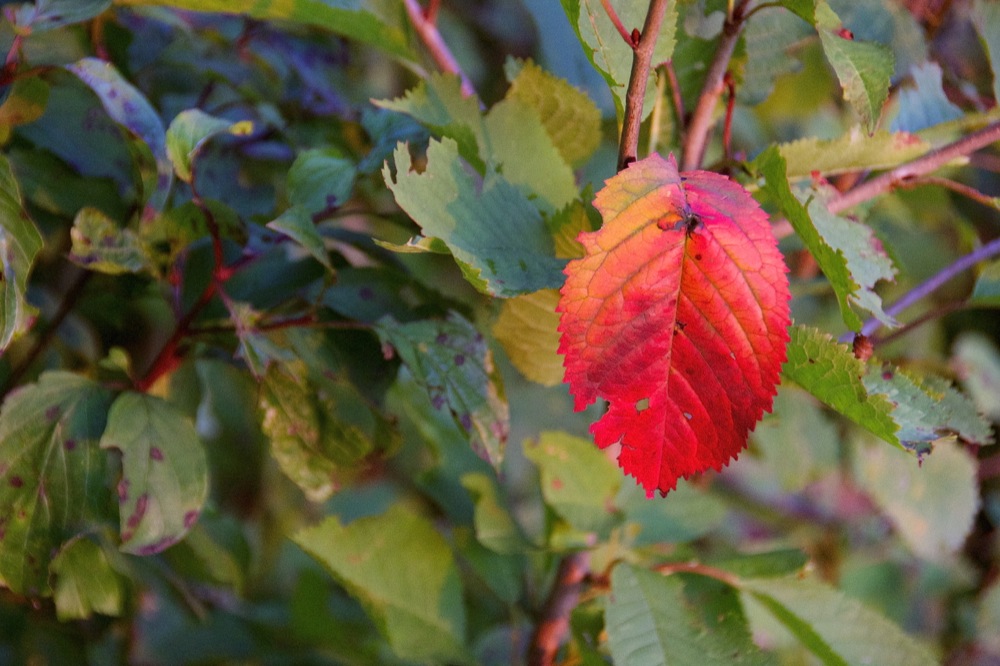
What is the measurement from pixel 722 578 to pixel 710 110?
34 centimetres

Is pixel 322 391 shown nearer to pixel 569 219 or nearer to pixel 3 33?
pixel 569 219

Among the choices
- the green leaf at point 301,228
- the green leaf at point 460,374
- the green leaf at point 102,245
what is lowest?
the green leaf at point 460,374

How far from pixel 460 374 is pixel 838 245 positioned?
0.25m

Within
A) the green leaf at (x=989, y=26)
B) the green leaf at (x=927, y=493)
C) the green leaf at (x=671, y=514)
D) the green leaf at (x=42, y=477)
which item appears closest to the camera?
the green leaf at (x=42, y=477)

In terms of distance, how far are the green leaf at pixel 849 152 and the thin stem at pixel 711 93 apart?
0.06 meters

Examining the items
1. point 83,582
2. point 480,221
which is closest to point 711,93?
point 480,221

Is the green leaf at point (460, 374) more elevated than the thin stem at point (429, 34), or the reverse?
the thin stem at point (429, 34)

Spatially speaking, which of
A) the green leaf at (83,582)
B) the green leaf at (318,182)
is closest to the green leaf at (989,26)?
the green leaf at (318,182)

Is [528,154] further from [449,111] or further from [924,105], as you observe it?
[924,105]

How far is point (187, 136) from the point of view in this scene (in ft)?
1.61

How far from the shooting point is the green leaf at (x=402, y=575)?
25.0 inches

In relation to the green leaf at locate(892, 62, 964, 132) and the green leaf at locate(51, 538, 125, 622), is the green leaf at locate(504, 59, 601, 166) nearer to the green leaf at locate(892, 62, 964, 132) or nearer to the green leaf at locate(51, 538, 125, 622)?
the green leaf at locate(892, 62, 964, 132)

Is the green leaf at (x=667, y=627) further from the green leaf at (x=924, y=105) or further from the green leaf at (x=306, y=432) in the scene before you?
the green leaf at (x=924, y=105)

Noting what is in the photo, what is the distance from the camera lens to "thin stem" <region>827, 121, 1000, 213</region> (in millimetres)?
546
